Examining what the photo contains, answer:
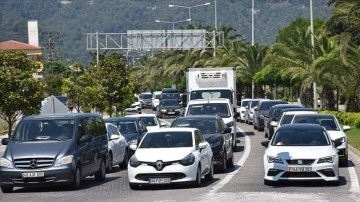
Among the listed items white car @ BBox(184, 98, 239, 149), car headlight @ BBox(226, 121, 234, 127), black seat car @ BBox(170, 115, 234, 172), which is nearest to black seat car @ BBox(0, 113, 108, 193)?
black seat car @ BBox(170, 115, 234, 172)

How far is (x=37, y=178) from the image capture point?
22.6 m

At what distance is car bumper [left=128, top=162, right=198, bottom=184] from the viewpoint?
2204 cm

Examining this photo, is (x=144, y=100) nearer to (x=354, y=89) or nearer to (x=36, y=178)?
(x=354, y=89)

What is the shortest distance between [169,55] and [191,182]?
Answer: 327 ft

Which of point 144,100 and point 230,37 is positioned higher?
point 230,37

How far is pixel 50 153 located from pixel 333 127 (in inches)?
433

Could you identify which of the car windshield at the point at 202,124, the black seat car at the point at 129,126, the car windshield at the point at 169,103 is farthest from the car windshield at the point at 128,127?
the car windshield at the point at 169,103

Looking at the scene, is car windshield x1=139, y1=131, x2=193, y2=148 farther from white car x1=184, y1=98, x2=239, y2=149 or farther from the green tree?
the green tree

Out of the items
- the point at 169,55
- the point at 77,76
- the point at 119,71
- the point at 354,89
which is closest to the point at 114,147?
the point at 354,89

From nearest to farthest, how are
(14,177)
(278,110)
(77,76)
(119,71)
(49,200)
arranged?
(49,200)
(14,177)
(278,110)
(119,71)
(77,76)

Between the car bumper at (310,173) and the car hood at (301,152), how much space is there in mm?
282

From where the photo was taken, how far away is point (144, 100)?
354ft

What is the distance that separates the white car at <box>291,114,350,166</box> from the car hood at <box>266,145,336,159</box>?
538cm

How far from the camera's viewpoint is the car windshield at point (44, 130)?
934 inches
